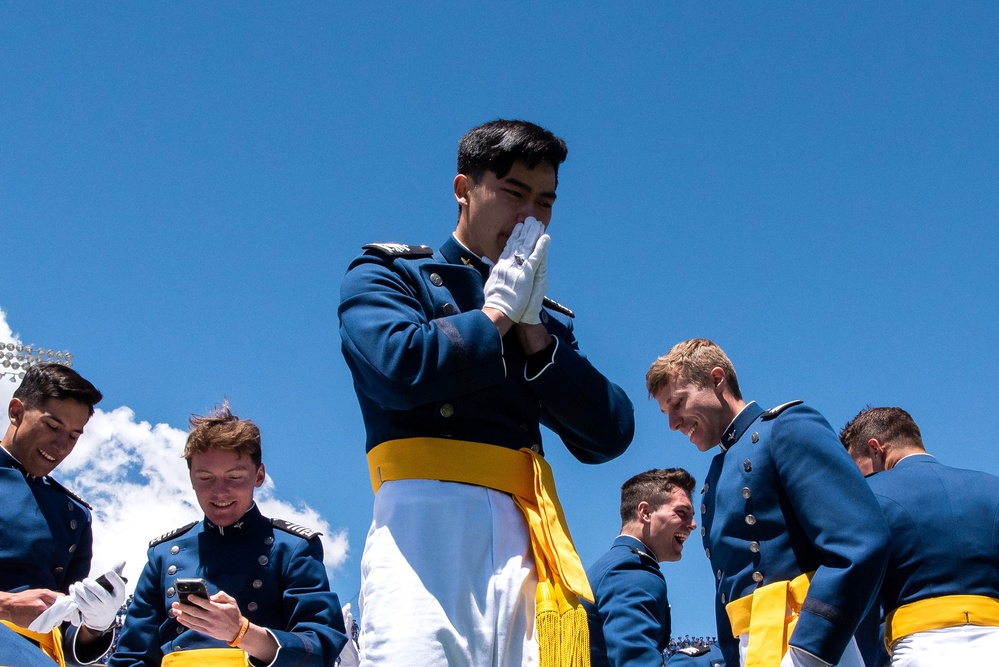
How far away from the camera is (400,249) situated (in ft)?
11.7

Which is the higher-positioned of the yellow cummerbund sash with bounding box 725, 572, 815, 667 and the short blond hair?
the short blond hair

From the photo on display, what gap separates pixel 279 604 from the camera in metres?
5.30

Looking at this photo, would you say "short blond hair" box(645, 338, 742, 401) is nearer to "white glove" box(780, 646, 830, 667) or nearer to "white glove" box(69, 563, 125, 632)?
"white glove" box(780, 646, 830, 667)

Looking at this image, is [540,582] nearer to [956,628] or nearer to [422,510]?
[422,510]

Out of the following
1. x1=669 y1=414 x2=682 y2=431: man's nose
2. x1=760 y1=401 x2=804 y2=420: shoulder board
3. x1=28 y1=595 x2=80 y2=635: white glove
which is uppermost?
x1=669 y1=414 x2=682 y2=431: man's nose

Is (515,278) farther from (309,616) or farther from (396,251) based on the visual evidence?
(309,616)

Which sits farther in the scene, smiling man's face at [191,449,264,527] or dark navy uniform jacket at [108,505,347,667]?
smiling man's face at [191,449,264,527]

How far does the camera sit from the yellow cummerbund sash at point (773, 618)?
13.1 feet

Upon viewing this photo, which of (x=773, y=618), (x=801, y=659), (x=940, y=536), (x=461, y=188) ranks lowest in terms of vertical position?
(x=801, y=659)

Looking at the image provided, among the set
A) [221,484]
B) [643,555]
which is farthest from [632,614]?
[221,484]

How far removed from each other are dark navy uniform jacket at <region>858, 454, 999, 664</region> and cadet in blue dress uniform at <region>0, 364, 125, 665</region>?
13.0 feet

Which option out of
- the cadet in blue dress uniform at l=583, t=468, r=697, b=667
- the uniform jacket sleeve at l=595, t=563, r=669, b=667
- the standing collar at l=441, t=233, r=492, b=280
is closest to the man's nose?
the cadet in blue dress uniform at l=583, t=468, r=697, b=667

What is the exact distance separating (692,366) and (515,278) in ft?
6.31

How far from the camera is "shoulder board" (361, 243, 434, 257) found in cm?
353
